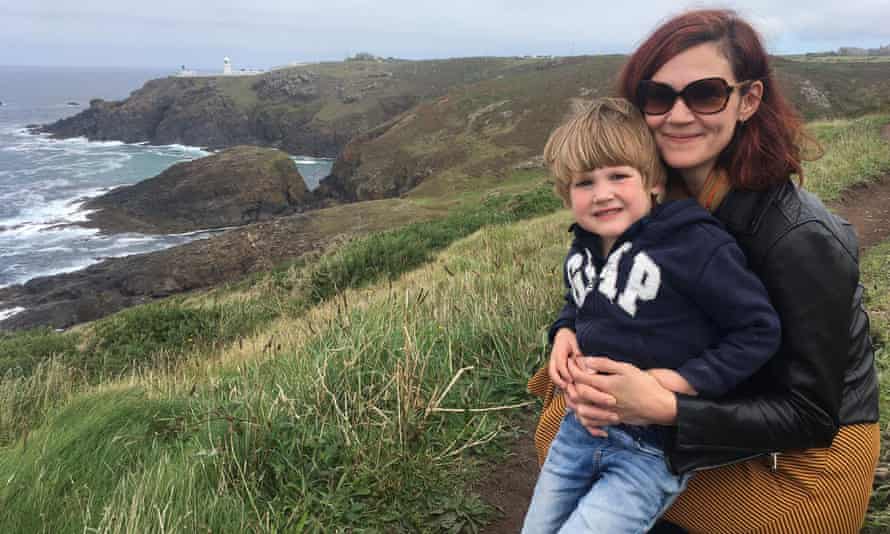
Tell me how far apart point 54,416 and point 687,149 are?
3.71m

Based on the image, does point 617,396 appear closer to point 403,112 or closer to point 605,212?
point 605,212

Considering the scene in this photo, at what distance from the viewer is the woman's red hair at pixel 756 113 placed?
1.90 m

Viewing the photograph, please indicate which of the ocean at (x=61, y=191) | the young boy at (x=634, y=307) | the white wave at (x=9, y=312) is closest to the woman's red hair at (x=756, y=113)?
the young boy at (x=634, y=307)

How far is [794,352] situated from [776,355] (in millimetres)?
69

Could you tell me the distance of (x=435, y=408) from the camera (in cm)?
294

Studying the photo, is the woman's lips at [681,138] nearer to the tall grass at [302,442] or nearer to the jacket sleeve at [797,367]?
the jacket sleeve at [797,367]

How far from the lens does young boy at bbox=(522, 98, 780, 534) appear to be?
68.1 inches

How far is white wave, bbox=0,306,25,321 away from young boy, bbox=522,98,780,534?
22908 millimetres

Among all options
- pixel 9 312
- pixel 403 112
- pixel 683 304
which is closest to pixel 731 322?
pixel 683 304

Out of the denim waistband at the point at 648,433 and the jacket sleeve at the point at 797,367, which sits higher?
the jacket sleeve at the point at 797,367

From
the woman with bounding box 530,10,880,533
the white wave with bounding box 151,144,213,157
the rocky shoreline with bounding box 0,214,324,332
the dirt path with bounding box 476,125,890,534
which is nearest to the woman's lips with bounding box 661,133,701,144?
the woman with bounding box 530,10,880,533

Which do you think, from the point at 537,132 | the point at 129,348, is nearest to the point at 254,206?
the point at 537,132

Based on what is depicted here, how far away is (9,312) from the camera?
20656mm

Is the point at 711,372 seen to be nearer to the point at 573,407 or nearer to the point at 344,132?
the point at 573,407
